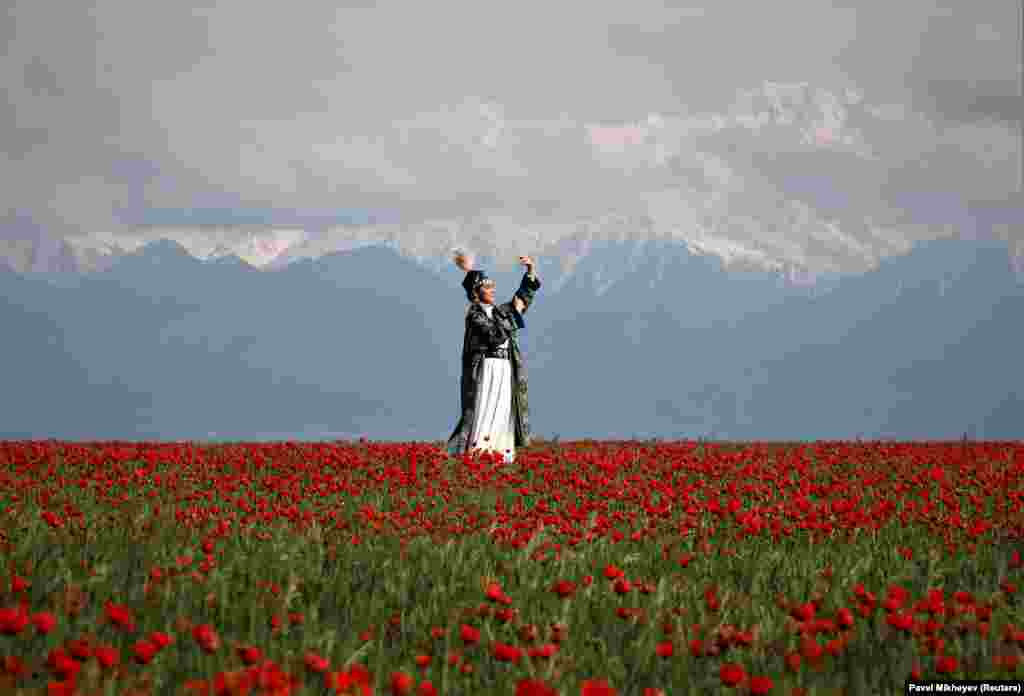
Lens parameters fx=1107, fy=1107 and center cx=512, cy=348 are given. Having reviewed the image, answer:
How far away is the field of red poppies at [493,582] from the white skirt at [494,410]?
6.53ft

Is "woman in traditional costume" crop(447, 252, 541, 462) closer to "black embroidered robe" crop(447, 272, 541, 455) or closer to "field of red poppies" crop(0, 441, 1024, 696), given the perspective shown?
"black embroidered robe" crop(447, 272, 541, 455)

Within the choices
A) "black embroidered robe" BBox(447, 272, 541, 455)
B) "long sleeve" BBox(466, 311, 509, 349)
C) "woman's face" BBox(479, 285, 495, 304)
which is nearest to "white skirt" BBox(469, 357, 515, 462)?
"black embroidered robe" BBox(447, 272, 541, 455)

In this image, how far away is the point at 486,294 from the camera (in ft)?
55.2

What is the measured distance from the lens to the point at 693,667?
6.18 meters

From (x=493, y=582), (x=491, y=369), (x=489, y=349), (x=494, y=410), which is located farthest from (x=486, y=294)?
(x=493, y=582)

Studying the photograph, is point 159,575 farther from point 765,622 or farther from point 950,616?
point 950,616

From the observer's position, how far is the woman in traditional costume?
16.8 meters

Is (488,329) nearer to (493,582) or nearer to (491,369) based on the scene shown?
(491,369)

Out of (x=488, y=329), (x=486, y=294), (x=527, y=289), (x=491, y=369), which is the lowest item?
(x=491, y=369)

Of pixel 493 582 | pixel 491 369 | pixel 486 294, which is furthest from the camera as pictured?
pixel 491 369

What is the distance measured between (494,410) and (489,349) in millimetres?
941

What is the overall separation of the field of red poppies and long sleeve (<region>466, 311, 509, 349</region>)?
104 inches

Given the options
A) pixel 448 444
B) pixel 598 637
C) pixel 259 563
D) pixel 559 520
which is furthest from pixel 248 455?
pixel 598 637

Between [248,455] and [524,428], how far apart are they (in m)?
4.22
